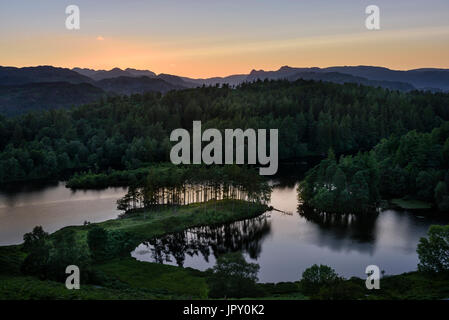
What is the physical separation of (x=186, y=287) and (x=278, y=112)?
123227 millimetres

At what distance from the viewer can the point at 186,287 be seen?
41625 mm

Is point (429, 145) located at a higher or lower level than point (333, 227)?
higher

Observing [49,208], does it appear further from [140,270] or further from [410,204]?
[410,204]

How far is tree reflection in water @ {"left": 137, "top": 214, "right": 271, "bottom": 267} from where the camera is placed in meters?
53.2

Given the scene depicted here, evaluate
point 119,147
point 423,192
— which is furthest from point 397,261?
point 119,147

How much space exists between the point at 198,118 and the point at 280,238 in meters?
104

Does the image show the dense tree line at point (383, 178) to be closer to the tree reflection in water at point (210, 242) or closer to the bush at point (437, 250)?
the tree reflection in water at point (210, 242)

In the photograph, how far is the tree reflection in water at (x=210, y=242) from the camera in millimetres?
53222

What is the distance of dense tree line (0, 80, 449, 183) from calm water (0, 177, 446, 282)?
118 ft

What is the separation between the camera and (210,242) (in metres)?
57.3

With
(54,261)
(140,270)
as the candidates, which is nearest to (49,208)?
(140,270)

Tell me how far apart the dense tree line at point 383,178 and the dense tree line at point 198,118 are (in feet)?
125

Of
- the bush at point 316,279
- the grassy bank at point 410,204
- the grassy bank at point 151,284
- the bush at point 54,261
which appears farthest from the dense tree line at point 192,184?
the bush at point 316,279

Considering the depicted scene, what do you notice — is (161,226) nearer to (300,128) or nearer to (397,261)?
(397,261)
